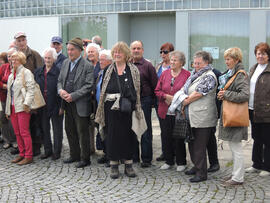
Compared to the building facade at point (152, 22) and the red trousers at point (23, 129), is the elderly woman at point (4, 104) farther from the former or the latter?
the building facade at point (152, 22)

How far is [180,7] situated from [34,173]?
10.3 m

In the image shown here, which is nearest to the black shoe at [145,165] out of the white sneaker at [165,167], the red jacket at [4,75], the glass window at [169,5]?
the white sneaker at [165,167]

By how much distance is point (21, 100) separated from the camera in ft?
21.4

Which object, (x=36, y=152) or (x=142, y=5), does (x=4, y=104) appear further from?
(x=142, y=5)

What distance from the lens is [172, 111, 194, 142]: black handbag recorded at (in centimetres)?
550

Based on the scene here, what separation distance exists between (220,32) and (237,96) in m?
9.74

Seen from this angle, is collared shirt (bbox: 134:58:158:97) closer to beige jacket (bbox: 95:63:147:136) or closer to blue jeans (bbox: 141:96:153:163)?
blue jeans (bbox: 141:96:153:163)

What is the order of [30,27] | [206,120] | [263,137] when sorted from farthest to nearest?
1. [30,27]
2. [263,137]
3. [206,120]

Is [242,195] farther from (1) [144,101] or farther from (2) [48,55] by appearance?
(2) [48,55]

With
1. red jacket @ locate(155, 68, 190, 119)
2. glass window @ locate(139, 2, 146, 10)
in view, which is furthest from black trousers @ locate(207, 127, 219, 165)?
glass window @ locate(139, 2, 146, 10)

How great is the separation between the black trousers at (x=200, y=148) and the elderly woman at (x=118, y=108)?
2.87 ft

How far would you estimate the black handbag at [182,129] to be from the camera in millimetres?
5500

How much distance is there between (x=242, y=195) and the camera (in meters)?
4.99

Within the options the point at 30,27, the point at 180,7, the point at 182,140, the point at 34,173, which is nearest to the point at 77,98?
the point at 34,173
